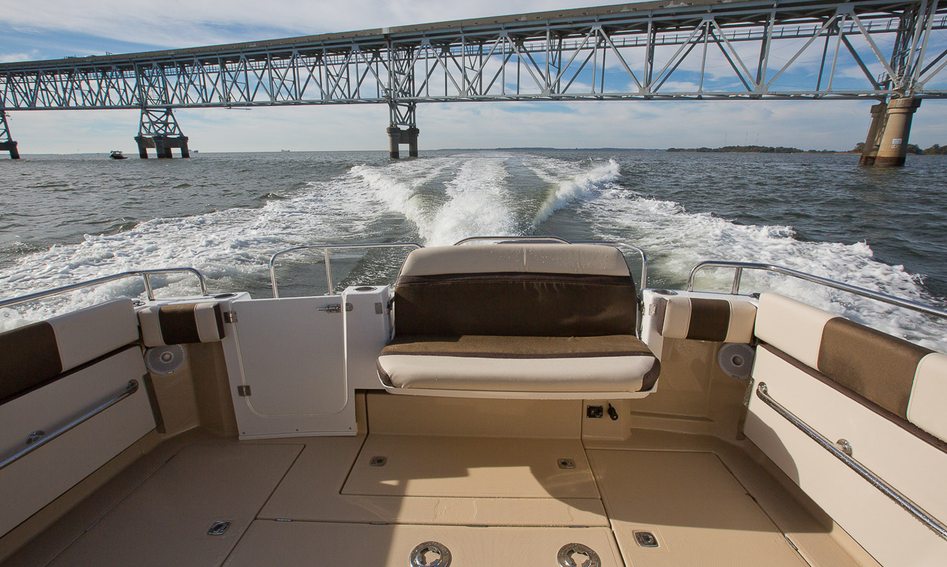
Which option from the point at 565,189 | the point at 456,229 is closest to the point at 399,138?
the point at 565,189

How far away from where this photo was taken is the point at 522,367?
6.46 ft

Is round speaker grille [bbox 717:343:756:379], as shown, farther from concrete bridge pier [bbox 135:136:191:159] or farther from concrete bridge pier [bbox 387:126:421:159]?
concrete bridge pier [bbox 135:136:191:159]

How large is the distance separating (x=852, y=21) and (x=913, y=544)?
35047mm

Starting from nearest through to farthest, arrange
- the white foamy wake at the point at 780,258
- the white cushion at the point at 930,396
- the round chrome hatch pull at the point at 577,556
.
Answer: the white cushion at the point at 930,396 < the round chrome hatch pull at the point at 577,556 < the white foamy wake at the point at 780,258

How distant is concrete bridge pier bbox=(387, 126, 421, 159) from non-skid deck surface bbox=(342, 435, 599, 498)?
125 feet

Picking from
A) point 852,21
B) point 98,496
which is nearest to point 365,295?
point 98,496

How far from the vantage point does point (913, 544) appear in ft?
4.48

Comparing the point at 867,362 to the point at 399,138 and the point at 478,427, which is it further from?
the point at 399,138

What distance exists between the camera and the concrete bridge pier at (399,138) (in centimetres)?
3797

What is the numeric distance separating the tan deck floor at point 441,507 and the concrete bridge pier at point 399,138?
38.3 meters

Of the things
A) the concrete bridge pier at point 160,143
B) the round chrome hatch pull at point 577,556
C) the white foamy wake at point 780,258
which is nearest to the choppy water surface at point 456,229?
the white foamy wake at point 780,258

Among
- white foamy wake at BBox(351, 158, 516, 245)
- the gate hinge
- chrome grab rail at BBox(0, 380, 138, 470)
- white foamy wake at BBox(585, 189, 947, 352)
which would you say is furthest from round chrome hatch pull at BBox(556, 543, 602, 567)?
white foamy wake at BBox(351, 158, 516, 245)

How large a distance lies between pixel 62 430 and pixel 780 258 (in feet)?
28.8

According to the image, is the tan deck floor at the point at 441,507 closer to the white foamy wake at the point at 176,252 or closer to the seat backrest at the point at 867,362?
the seat backrest at the point at 867,362
